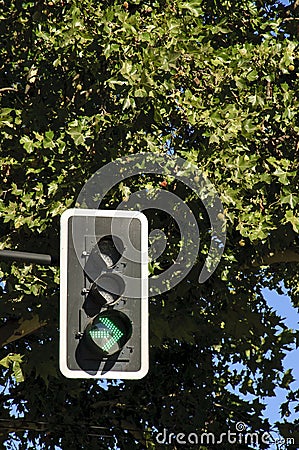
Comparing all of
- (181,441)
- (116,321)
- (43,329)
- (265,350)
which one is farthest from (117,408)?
(116,321)

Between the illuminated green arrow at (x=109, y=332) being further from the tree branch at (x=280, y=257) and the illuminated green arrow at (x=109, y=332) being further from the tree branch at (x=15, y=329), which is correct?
the tree branch at (x=15, y=329)

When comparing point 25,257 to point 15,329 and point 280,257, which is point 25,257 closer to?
point 15,329

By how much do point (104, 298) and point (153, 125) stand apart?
5522 mm

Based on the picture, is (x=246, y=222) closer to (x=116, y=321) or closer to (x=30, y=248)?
(x=30, y=248)

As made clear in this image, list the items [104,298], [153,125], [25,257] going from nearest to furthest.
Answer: [104,298] → [25,257] → [153,125]

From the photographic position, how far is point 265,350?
14.3m

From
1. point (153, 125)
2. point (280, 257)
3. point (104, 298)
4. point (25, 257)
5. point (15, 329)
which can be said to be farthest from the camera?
point (15, 329)

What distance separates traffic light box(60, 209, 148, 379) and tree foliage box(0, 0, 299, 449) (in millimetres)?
4949

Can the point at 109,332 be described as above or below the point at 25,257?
below

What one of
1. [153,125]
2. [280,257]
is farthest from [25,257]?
[280,257]

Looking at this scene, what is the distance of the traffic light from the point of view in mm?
5191

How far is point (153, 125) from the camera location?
10555 millimetres

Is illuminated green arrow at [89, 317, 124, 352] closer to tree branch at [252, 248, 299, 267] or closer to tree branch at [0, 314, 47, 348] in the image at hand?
tree branch at [252, 248, 299, 267]

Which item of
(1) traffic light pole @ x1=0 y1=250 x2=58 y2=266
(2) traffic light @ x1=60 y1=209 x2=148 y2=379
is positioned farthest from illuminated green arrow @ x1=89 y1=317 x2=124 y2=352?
(1) traffic light pole @ x1=0 y1=250 x2=58 y2=266
